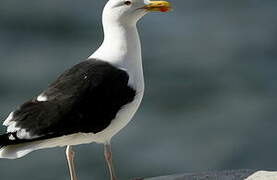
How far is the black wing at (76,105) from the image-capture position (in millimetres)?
6711

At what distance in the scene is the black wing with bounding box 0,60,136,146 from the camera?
6.71m

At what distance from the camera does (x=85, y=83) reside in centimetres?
695

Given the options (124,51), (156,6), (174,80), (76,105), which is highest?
(156,6)

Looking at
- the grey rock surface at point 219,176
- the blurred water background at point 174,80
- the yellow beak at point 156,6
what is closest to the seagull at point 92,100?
the yellow beak at point 156,6

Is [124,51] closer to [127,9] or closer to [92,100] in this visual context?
[127,9]

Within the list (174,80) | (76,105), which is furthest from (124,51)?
(174,80)

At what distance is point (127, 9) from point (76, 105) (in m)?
0.98

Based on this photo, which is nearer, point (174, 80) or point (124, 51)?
point (124, 51)

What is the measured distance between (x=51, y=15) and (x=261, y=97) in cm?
404

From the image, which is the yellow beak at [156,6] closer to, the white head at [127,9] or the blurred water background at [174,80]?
the white head at [127,9]

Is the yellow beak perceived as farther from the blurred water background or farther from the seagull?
the blurred water background

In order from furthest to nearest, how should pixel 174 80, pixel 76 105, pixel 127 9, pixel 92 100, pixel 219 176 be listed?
pixel 174 80, pixel 219 176, pixel 127 9, pixel 92 100, pixel 76 105

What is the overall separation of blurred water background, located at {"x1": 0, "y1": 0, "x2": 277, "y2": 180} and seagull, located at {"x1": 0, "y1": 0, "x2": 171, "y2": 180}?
4.89m

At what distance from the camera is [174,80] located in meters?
13.7
